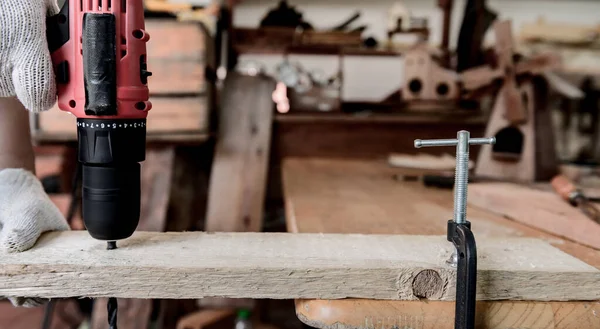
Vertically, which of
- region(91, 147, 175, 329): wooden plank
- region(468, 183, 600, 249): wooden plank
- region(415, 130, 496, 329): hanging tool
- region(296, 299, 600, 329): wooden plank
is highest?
region(415, 130, 496, 329): hanging tool

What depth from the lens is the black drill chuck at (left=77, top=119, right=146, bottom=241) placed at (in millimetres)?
580

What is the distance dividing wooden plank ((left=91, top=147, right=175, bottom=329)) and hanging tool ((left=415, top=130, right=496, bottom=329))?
1124 mm

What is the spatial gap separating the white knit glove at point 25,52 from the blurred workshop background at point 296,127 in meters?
0.49

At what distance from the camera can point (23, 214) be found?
2.00 ft

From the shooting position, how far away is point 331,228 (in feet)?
2.77

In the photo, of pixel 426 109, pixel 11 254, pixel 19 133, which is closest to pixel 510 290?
pixel 11 254

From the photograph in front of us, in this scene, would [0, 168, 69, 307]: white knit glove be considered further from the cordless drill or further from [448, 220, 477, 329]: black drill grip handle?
[448, 220, 477, 329]: black drill grip handle

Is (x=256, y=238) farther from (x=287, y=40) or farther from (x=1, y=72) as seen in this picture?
(x=287, y=40)

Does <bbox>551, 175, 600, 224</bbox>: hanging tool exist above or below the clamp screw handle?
below

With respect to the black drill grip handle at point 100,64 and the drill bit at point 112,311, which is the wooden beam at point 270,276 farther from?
the black drill grip handle at point 100,64

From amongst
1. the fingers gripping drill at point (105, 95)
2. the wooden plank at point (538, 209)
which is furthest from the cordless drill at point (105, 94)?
the wooden plank at point (538, 209)

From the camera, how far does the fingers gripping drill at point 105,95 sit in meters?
0.56

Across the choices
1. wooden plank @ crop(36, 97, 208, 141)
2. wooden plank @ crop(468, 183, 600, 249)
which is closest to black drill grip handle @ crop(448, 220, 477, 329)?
wooden plank @ crop(468, 183, 600, 249)

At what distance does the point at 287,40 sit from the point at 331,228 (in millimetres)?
1306
